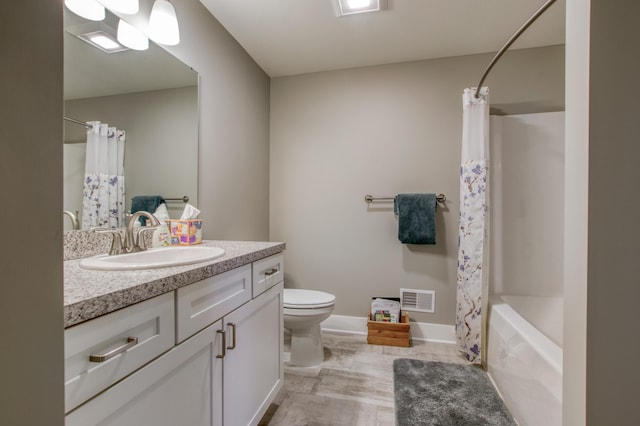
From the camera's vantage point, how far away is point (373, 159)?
2.47 meters

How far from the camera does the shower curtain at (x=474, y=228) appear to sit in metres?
1.99

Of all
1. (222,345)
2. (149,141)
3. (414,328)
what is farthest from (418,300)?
(149,141)

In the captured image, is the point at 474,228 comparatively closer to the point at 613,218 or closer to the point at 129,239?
the point at 613,218

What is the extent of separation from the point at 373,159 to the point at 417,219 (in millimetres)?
616

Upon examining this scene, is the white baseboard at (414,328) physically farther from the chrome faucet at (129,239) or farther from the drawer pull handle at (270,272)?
the chrome faucet at (129,239)

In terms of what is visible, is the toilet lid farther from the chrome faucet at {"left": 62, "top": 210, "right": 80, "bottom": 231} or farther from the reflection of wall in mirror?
the chrome faucet at {"left": 62, "top": 210, "right": 80, "bottom": 231}

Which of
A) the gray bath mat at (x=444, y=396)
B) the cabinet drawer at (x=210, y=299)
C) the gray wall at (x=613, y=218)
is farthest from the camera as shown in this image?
the gray bath mat at (x=444, y=396)

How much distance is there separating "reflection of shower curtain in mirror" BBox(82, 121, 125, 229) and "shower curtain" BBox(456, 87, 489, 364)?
2.01 m

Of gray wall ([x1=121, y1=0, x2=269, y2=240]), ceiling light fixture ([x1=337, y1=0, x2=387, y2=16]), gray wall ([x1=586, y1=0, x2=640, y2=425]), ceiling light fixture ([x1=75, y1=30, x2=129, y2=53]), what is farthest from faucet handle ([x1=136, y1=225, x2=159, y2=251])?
ceiling light fixture ([x1=337, y1=0, x2=387, y2=16])

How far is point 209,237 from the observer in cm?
185

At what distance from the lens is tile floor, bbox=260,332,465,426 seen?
149 centimetres

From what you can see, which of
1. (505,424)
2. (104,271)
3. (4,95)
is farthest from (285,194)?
(4,95)

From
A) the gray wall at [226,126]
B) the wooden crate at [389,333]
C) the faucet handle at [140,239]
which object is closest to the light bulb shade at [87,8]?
the gray wall at [226,126]

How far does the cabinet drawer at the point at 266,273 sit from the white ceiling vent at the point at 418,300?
4.28 feet
